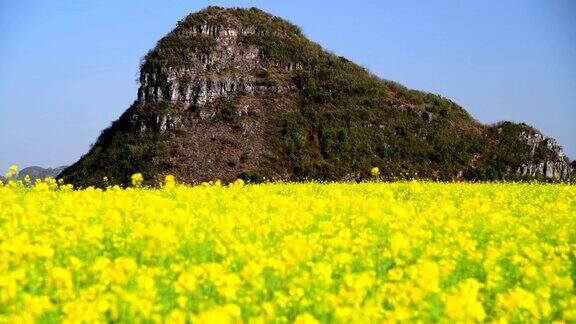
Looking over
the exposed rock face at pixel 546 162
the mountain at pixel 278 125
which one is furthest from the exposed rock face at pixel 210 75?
the exposed rock face at pixel 546 162

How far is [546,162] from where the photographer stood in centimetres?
6988

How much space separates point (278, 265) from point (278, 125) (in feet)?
190

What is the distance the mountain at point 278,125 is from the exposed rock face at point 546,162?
0.44ft

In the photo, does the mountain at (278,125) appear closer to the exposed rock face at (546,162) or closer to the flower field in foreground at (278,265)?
the exposed rock face at (546,162)

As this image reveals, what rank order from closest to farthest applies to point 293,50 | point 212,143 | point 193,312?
point 193,312 → point 212,143 → point 293,50

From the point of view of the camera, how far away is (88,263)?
9039 millimetres

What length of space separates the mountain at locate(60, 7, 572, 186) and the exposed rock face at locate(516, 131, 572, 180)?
134 millimetres

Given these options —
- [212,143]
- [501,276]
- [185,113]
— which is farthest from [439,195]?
[185,113]

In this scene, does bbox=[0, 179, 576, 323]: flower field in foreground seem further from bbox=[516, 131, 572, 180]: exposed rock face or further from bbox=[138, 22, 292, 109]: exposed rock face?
bbox=[516, 131, 572, 180]: exposed rock face

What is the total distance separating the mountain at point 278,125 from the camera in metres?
61.2

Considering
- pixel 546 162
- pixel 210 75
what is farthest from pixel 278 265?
pixel 546 162

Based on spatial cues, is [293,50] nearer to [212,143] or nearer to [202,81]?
[202,81]

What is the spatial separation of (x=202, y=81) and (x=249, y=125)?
310 inches

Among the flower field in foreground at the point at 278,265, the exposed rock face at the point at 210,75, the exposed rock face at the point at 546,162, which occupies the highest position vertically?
the exposed rock face at the point at 210,75
